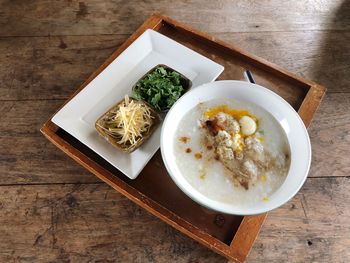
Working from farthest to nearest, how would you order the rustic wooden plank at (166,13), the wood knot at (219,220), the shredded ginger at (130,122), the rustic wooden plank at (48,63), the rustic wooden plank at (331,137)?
the rustic wooden plank at (166,13), the rustic wooden plank at (48,63), the rustic wooden plank at (331,137), the shredded ginger at (130,122), the wood knot at (219,220)

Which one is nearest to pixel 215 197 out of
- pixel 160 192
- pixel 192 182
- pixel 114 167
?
pixel 192 182

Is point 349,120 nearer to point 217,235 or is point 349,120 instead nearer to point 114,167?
point 217,235

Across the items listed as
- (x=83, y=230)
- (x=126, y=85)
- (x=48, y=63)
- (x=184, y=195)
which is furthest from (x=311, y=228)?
(x=48, y=63)

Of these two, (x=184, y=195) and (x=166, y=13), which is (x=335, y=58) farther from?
(x=184, y=195)

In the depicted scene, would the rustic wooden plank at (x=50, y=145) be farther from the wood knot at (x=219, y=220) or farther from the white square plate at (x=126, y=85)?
the wood knot at (x=219, y=220)

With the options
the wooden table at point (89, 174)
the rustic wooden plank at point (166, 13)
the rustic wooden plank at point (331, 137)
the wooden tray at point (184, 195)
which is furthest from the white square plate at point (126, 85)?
the rustic wooden plank at point (331, 137)

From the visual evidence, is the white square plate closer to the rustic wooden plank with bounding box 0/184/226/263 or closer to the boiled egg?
the rustic wooden plank with bounding box 0/184/226/263

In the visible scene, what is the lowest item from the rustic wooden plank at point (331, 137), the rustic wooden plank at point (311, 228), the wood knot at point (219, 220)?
the rustic wooden plank at point (311, 228)
